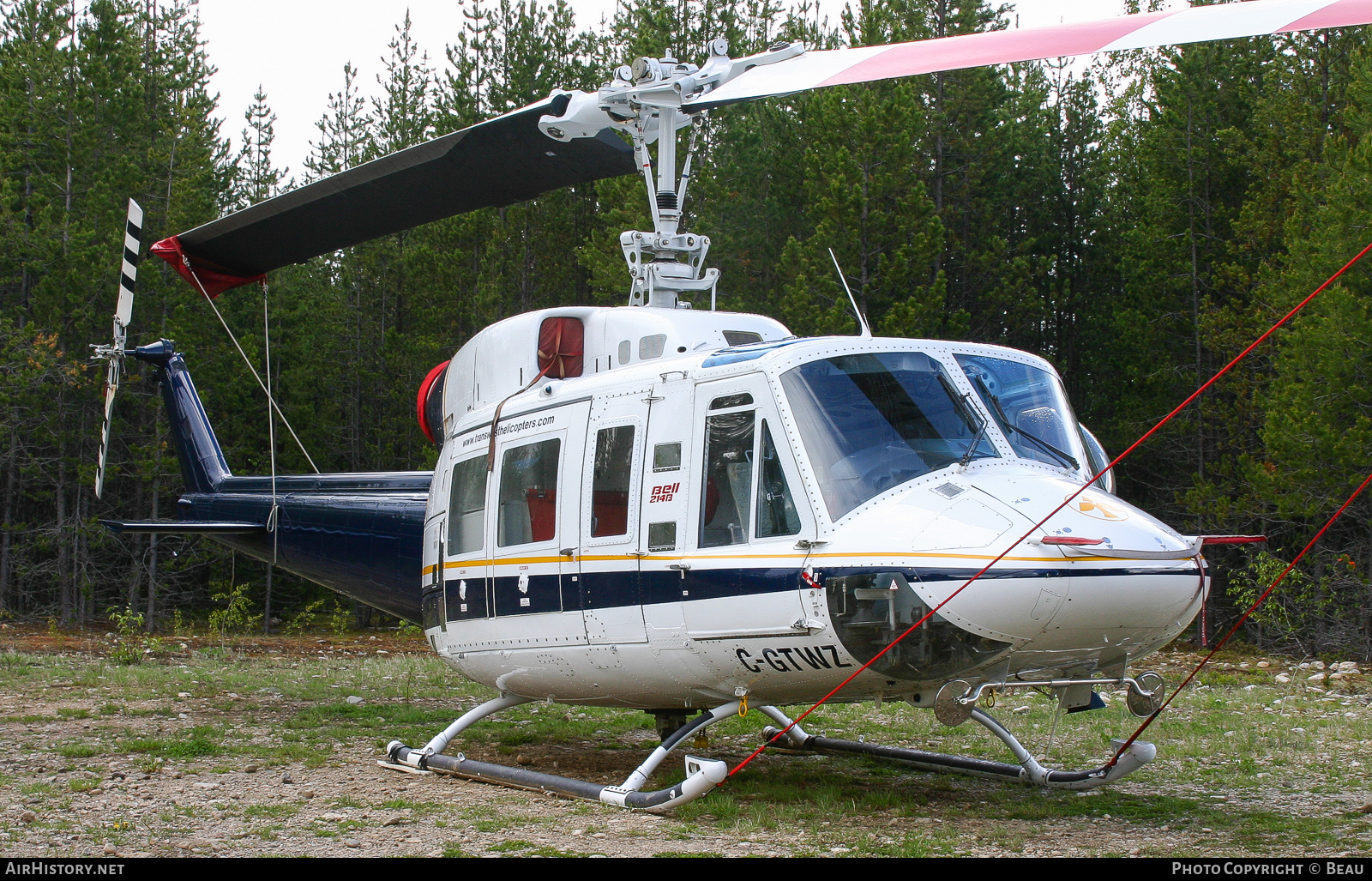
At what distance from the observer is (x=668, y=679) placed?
6.78m

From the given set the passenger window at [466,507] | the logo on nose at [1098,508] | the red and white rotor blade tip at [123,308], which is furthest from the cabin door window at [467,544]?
the logo on nose at [1098,508]

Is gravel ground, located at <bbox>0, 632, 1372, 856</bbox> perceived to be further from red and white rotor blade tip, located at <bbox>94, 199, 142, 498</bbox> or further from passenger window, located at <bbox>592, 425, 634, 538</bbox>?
red and white rotor blade tip, located at <bbox>94, 199, 142, 498</bbox>

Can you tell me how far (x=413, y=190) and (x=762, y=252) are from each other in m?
21.2

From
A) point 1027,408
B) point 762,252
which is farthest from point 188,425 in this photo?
point 762,252

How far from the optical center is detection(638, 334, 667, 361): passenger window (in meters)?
7.50

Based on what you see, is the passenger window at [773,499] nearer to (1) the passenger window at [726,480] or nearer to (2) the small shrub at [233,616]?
(1) the passenger window at [726,480]

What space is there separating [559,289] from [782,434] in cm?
2508

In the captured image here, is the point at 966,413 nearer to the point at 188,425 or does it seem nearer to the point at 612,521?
the point at 612,521

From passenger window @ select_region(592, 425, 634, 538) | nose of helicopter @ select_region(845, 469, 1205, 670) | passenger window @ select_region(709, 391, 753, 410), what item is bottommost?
nose of helicopter @ select_region(845, 469, 1205, 670)

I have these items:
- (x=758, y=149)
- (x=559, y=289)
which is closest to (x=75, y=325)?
(x=559, y=289)

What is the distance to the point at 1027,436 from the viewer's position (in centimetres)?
638

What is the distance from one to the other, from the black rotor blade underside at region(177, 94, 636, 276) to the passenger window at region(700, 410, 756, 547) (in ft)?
9.26

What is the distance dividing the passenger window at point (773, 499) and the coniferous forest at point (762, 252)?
15406 mm

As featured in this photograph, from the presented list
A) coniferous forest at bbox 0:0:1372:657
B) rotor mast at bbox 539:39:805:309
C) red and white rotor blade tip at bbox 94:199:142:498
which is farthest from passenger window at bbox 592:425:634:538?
coniferous forest at bbox 0:0:1372:657
